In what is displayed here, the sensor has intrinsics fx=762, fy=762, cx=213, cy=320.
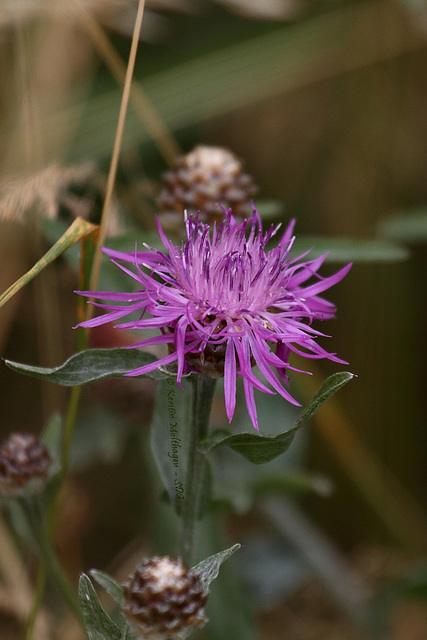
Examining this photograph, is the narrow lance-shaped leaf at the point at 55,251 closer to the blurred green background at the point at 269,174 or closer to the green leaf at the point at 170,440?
the green leaf at the point at 170,440

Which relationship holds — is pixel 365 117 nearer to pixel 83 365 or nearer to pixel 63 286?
pixel 63 286

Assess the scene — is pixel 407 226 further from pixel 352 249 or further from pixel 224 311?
A: pixel 224 311

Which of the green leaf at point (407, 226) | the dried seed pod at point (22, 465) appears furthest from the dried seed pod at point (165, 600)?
the green leaf at point (407, 226)

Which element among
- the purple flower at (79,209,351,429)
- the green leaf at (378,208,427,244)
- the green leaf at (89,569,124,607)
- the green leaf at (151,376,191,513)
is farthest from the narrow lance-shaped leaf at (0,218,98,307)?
the green leaf at (378,208,427,244)

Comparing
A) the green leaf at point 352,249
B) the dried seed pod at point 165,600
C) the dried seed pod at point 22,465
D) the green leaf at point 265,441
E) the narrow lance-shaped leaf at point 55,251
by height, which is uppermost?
the narrow lance-shaped leaf at point 55,251

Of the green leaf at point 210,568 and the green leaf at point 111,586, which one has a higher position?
the green leaf at point 111,586

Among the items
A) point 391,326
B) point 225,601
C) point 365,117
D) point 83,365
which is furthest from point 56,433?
point 365,117

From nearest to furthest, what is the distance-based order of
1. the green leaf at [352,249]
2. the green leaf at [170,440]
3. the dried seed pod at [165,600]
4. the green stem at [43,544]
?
1. the dried seed pod at [165,600]
2. the green leaf at [170,440]
3. the green stem at [43,544]
4. the green leaf at [352,249]
